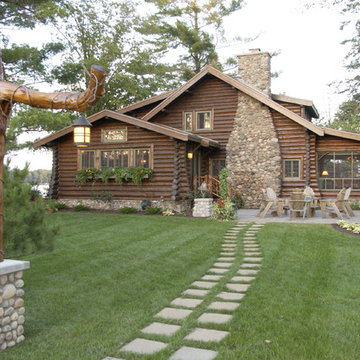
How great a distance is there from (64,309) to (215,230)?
6185 millimetres

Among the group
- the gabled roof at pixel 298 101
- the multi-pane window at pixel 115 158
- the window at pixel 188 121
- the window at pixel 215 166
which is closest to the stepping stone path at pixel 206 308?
the multi-pane window at pixel 115 158

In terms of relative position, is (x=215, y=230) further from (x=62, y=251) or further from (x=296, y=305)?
(x=296, y=305)

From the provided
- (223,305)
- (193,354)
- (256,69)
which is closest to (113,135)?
(256,69)

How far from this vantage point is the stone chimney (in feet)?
62.2

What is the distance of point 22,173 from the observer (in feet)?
15.7

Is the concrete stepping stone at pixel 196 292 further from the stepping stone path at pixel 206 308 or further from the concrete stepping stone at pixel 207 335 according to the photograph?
the concrete stepping stone at pixel 207 335

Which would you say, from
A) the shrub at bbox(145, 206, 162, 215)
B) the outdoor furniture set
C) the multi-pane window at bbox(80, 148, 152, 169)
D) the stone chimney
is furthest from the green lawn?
the stone chimney

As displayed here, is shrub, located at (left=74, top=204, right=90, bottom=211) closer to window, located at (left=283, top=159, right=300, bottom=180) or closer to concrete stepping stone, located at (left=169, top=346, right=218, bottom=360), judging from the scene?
window, located at (left=283, top=159, right=300, bottom=180)

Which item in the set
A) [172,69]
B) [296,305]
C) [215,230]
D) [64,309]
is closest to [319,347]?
[296,305]

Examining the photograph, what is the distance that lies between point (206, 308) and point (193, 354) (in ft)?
4.17

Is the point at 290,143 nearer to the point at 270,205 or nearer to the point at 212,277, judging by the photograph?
the point at 270,205

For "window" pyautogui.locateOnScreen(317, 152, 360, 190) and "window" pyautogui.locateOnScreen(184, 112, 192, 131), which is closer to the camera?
"window" pyautogui.locateOnScreen(317, 152, 360, 190)

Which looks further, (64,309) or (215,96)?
(215,96)

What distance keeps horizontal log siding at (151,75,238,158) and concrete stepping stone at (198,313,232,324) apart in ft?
43.9
